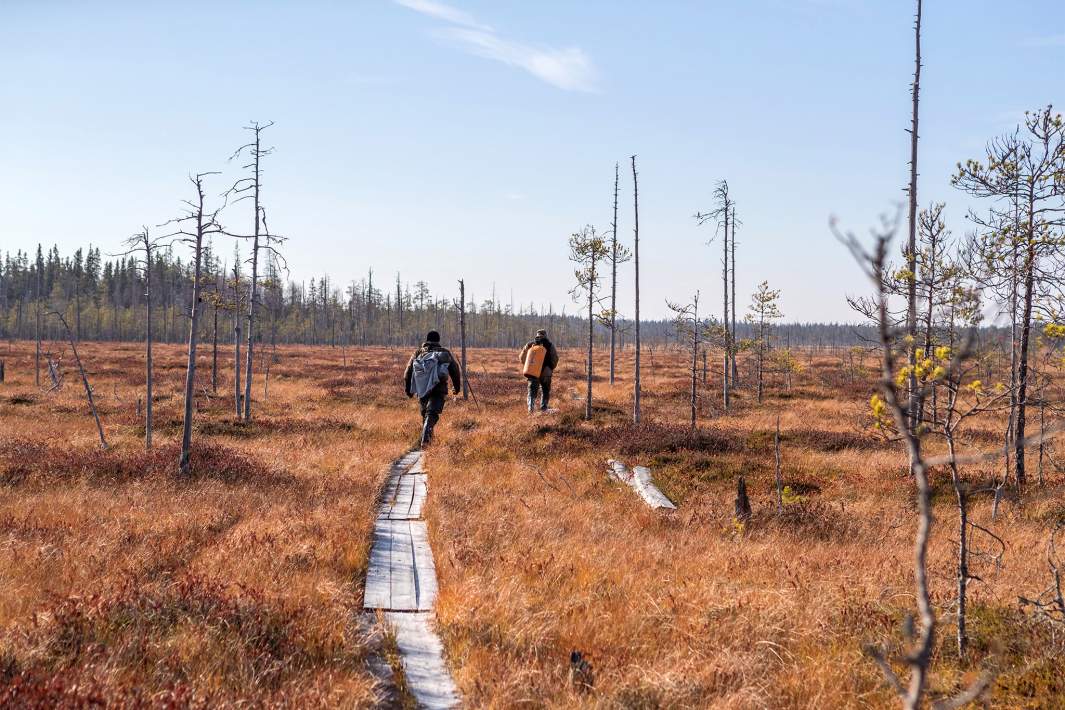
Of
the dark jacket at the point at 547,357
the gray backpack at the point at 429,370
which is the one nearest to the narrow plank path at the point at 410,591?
the gray backpack at the point at 429,370

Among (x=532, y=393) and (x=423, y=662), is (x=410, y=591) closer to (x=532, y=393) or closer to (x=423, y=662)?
(x=423, y=662)

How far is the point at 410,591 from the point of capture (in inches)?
234

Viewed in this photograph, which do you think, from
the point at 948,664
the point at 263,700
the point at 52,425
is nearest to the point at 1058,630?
the point at 948,664

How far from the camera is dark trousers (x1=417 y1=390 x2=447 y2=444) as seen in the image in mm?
13953

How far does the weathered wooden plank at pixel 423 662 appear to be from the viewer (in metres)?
4.13

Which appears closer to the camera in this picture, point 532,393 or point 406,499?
point 406,499

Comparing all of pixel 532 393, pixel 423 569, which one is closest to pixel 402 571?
pixel 423 569

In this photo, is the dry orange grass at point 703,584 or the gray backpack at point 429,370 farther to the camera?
the gray backpack at point 429,370

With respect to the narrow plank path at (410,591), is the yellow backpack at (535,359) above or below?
above

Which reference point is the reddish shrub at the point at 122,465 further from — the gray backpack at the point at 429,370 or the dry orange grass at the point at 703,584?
the gray backpack at the point at 429,370

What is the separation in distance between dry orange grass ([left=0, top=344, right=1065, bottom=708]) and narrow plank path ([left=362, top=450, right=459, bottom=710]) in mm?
154

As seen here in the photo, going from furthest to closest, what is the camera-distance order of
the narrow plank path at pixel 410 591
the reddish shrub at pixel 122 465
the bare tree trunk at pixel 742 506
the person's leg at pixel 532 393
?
1. the person's leg at pixel 532 393
2. the reddish shrub at pixel 122 465
3. the bare tree trunk at pixel 742 506
4. the narrow plank path at pixel 410 591

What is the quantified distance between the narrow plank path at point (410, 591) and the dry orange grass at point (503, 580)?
0.15 m

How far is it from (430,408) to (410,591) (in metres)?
8.33
